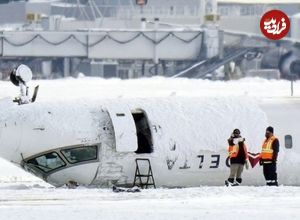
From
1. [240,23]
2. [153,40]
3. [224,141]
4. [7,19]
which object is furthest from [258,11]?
[224,141]

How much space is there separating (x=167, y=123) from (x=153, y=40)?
57.6 m

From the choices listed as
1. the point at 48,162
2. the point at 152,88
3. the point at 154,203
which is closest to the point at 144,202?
the point at 154,203

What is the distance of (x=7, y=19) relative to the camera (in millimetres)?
139250

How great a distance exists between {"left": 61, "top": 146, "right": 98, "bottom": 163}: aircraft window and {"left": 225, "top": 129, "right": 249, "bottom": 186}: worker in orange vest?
429 centimetres

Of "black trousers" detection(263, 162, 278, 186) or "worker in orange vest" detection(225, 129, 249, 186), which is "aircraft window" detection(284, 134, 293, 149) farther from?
"worker in orange vest" detection(225, 129, 249, 186)

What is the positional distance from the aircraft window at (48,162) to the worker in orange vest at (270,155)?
632 cm

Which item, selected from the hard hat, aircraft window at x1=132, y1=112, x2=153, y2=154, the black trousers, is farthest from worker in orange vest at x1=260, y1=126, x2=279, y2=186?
the hard hat

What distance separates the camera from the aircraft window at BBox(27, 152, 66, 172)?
3766cm

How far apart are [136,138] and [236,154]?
3.25 m

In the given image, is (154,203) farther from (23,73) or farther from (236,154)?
(23,73)

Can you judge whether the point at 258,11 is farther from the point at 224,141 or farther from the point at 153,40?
the point at 224,141

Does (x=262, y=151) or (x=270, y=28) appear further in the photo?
(x=270, y=28)

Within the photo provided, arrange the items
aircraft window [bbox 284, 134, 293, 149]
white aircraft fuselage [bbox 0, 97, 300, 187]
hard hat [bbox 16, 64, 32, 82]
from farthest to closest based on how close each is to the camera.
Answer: aircraft window [bbox 284, 134, 293, 149] < hard hat [bbox 16, 64, 32, 82] < white aircraft fuselage [bbox 0, 97, 300, 187]

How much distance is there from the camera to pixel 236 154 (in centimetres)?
3803
